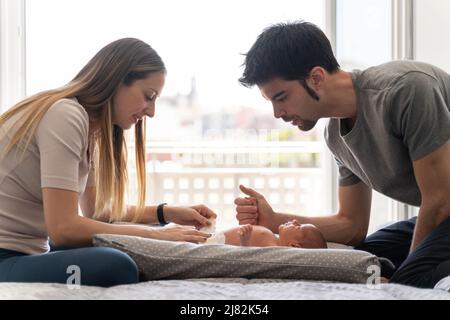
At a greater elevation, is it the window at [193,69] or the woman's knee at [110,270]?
the window at [193,69]

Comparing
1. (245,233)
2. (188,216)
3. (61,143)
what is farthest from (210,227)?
(61,143)

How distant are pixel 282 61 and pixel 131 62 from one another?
0.47 meters

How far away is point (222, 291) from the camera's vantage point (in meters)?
1.31

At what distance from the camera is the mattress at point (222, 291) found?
1245mm

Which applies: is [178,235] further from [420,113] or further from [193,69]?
[193,69]

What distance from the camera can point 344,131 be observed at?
2023mm

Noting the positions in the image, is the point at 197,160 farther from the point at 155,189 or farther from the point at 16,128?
the point at 16,128

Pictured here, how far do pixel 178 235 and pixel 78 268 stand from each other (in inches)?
13.3

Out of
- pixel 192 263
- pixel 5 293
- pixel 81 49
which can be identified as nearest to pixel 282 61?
pixel 192 263

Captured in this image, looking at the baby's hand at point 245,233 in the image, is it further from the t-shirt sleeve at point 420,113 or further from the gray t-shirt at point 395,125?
the t-shirt sleeve at point 420,113

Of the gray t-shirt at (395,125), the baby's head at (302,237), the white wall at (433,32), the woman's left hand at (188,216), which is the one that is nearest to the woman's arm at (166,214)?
the woman's left hand at (188,216)

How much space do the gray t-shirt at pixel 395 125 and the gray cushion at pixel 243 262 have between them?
1.49 feet

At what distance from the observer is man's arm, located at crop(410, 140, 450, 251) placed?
173 centimetres

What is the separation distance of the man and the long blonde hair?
378 millimetres
